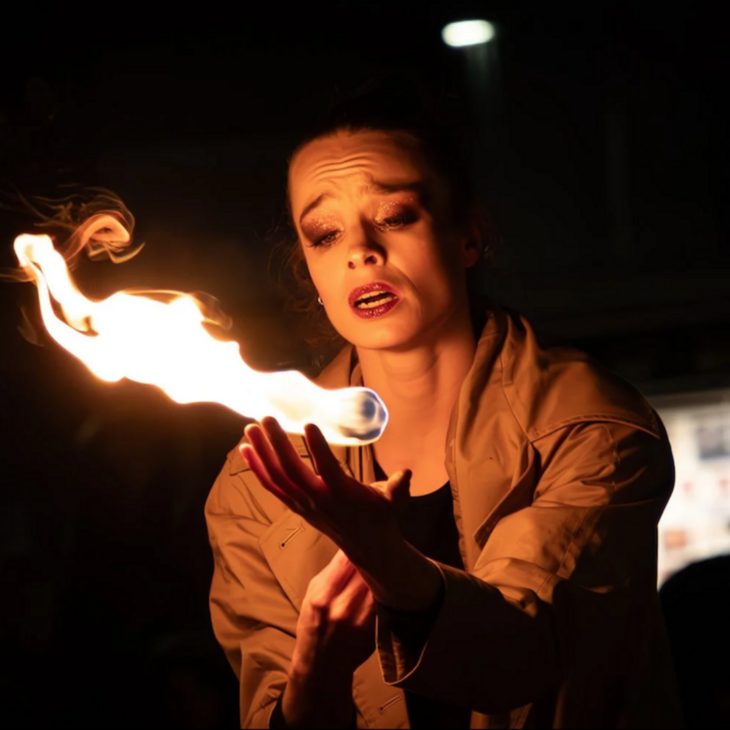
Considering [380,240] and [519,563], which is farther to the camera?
[380,240]

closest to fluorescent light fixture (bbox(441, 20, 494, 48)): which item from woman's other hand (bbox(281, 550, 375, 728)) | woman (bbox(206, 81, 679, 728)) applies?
woman (bbox(206, 81, 679, 728))

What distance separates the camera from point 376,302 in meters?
1.40

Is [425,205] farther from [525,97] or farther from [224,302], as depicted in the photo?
[525,97]

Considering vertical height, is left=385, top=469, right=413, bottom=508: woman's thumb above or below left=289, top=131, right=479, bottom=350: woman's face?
below

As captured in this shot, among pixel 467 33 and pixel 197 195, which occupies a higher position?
pixel 467 33

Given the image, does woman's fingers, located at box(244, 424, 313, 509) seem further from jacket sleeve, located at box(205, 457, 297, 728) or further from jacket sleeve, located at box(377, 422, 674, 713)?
jacket sleeve, located at box(205, 457, 297, 728)

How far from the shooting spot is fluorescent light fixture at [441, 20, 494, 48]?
195 cm

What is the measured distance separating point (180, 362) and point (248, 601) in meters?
0.38

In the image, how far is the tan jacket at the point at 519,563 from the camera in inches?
46.6

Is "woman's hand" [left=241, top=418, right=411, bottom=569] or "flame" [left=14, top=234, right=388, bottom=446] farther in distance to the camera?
"flame" [left=14, top=234, right=388, bottom=446]

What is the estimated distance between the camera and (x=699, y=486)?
2.48m

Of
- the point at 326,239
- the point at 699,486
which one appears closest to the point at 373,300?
the point at 326,239

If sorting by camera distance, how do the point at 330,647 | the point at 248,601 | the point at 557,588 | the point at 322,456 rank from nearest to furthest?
the point at 322,456, the point at 557,588, the point at 330,647, the point at 248,601

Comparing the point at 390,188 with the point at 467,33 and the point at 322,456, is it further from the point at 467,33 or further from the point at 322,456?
the point at 467,33
